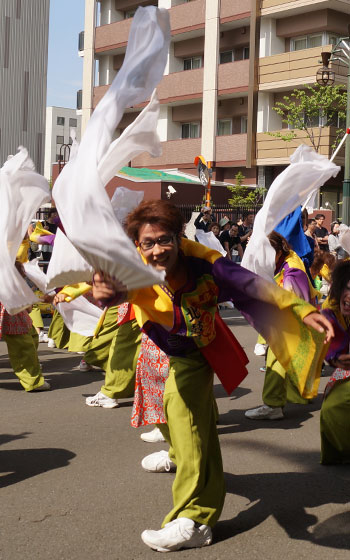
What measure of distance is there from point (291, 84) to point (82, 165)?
2719 centimetres

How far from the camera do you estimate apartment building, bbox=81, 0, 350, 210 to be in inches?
1134

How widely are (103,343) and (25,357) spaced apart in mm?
821

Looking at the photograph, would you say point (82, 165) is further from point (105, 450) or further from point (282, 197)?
point (105, 450)

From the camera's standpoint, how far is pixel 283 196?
5.18 metres

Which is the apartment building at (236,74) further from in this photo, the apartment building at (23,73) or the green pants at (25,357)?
the green pants at (25,357)

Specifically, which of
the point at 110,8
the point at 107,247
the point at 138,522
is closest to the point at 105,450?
the point at 138,522

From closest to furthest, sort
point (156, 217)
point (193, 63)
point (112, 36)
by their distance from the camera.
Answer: point (156, 217), point (193, 63), point (112, 36)

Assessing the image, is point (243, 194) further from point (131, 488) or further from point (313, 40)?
point (131, 488)

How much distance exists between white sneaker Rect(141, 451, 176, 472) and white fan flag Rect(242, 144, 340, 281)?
1.55 m

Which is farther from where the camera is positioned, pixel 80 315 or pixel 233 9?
pixel 233 9

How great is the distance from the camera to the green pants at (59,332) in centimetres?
964

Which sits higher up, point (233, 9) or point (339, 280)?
point (233, 9)

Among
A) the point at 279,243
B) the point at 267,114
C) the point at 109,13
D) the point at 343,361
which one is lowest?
the point at 343,361

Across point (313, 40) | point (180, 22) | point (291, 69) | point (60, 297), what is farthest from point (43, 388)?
point (180, 22)
